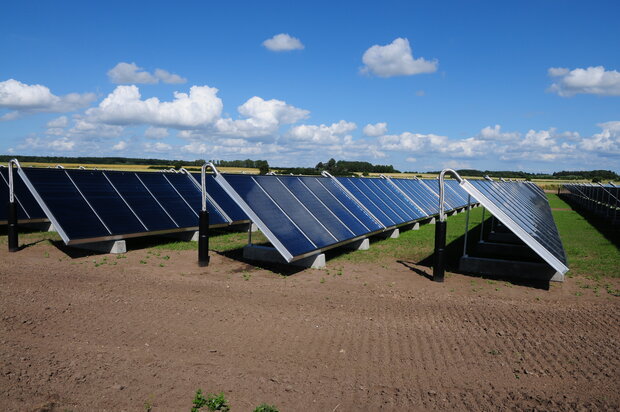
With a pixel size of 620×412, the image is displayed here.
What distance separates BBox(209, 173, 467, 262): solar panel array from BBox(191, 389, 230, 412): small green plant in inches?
238

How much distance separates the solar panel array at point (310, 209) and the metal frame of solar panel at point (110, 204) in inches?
188

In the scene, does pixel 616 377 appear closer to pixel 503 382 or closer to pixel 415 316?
pixel 503 382

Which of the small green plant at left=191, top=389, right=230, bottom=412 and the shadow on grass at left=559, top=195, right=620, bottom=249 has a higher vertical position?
the shadow on grass at left=559, top=195, right=620, bottom=249

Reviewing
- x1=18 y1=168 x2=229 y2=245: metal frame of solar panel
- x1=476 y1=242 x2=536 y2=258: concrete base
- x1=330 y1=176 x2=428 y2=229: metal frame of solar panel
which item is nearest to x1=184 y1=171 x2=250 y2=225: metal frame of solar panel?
x1=18 y1=168 x2=229 y2=245: metal frame of solar panel

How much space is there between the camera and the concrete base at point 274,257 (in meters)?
13.0

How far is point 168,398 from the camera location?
218 inches

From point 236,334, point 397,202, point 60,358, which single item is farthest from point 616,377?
point 397,202

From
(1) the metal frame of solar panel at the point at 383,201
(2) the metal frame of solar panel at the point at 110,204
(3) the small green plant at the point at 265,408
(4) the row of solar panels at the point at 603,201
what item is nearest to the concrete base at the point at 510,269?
(1) the metal frame of solar panel at the point at 383,201

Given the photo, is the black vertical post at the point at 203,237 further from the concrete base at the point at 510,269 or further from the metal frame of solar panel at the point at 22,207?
the metal frame of solar panel at the point at 22,207

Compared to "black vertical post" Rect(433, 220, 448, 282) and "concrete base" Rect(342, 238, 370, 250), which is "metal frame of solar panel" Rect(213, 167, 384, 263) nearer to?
"concrete base" Rect(342, 238, 370, 250)

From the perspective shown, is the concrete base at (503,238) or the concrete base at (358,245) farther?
the concrete base at (503,238)

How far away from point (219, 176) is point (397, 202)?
539 inches

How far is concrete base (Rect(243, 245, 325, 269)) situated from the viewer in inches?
513

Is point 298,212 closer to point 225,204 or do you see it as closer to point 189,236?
point 189,236
